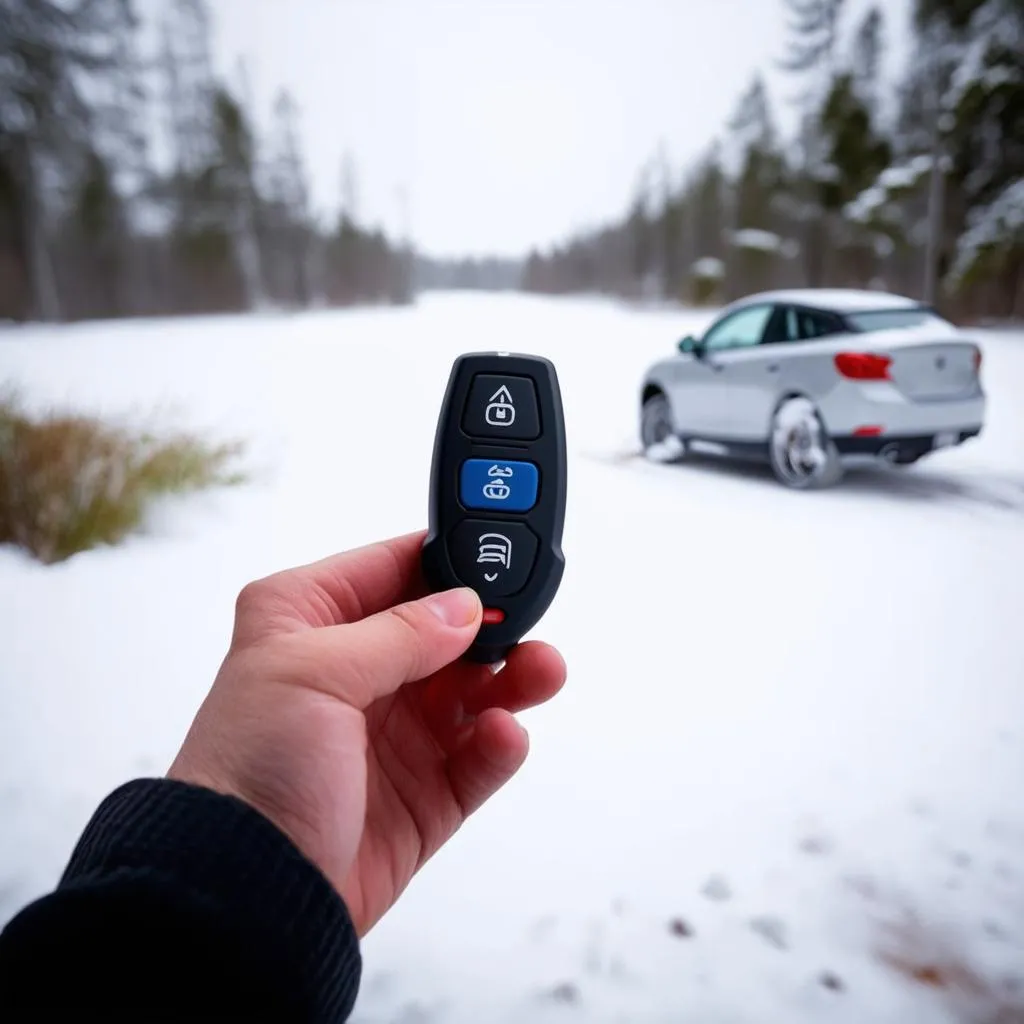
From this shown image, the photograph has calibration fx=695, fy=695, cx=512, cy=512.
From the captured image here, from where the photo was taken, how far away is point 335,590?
86cm

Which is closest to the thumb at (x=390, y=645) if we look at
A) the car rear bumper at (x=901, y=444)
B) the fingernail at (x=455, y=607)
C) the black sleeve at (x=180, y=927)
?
the fingernail at (x=455, y=607)

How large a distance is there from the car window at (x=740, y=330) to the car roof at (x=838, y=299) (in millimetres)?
74

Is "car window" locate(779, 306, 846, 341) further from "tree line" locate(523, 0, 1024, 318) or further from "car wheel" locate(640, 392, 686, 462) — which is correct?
"car wheel" locate(640, 392, 686, 462)

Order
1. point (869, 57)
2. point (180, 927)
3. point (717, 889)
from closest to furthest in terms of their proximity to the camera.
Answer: point (180, 927), point (717, 889), point (869, 57)

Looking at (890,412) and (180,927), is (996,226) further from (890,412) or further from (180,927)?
(180,927)

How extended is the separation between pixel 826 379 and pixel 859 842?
3.53 ft

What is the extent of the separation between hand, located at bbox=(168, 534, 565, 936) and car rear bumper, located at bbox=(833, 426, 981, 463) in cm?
102

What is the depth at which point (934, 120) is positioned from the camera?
128 centimetres

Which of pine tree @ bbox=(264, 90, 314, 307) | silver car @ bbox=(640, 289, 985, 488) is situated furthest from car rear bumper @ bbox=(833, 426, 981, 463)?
pine tree @ bbox=(264, 90, 314, 307)

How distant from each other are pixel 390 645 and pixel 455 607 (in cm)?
9

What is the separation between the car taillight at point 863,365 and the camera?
155 centimetres

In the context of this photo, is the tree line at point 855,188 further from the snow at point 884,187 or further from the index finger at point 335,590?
the index finger at point 335,590

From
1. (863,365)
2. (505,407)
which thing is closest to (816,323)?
(863,365)

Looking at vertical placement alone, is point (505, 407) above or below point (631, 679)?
above
